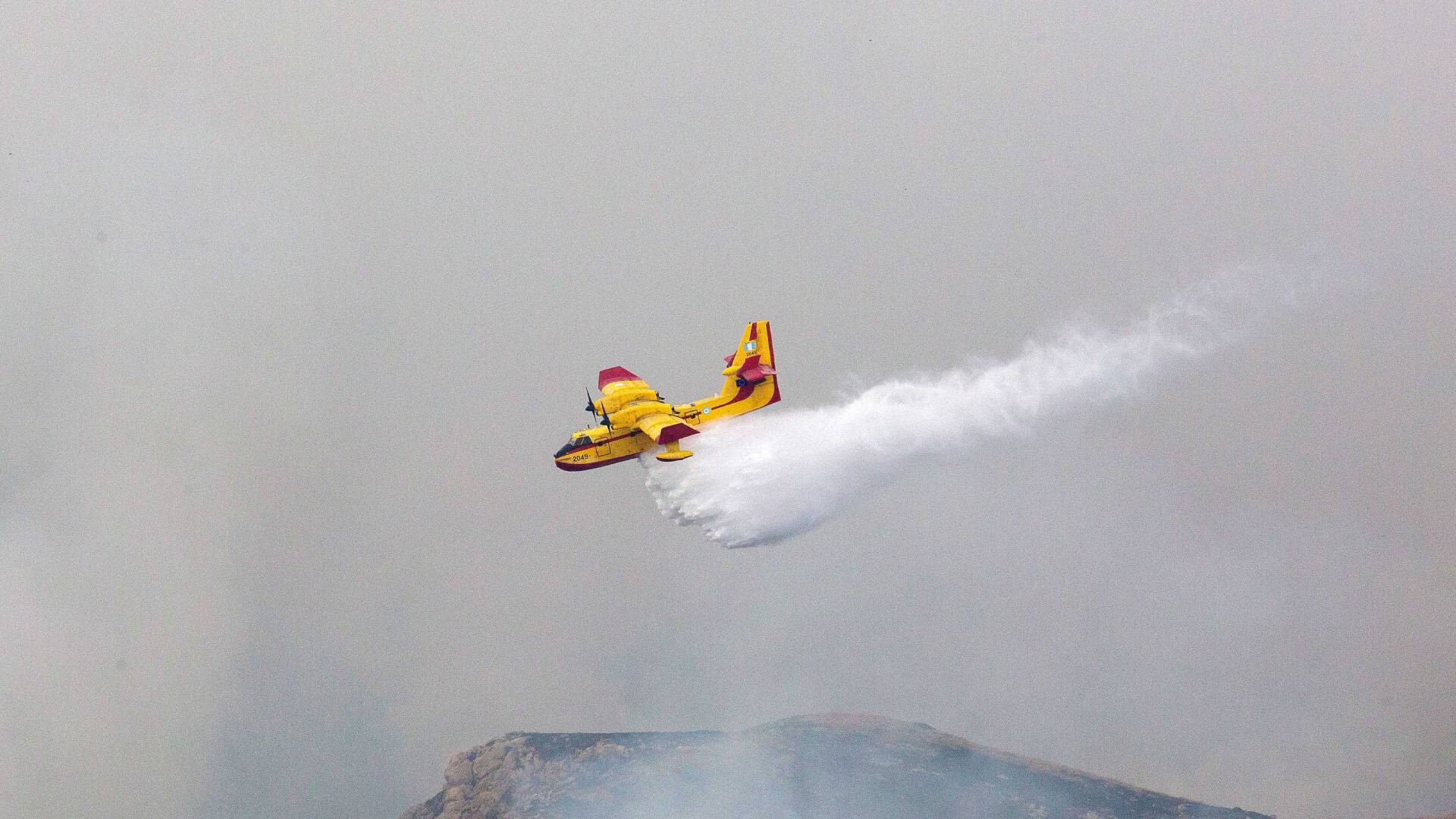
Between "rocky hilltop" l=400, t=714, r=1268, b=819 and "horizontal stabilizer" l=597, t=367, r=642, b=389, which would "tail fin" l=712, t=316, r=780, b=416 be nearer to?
"horizontal stabilizer" l=597, t=367, r=642, b=389

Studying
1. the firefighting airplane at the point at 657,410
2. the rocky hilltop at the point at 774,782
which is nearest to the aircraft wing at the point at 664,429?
the firefighting airplane at the point at 657,410

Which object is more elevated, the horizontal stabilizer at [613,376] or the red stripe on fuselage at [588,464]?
the horizontal stabilizer at [613,376]

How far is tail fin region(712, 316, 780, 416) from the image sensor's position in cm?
6175

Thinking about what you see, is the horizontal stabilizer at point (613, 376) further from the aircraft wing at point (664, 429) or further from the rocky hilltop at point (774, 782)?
the rocky hilltop at point (774, 782)

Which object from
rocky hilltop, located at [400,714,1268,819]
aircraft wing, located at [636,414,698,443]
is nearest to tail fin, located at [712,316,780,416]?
aircraft wing, located at [636,414,698,443]

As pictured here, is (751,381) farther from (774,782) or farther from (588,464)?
(774,782)

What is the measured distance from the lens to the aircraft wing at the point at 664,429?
56562 mm

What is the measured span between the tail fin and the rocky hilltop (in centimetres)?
3784

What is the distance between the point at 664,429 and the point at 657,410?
301cm

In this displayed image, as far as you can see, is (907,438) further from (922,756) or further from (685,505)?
(922,756)

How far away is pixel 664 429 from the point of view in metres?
56.7

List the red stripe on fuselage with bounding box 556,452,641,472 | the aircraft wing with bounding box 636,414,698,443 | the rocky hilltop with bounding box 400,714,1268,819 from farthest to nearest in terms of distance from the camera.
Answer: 1. the rocky hilltop with bounding box 400,714,1268,819
2. the red stripe on fuselage with bounding box 556,452,641,472
3. the aircraft wing with bounding box 636,414,698,443

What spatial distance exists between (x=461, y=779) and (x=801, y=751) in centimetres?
3025

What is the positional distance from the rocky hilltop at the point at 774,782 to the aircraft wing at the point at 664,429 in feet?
128
